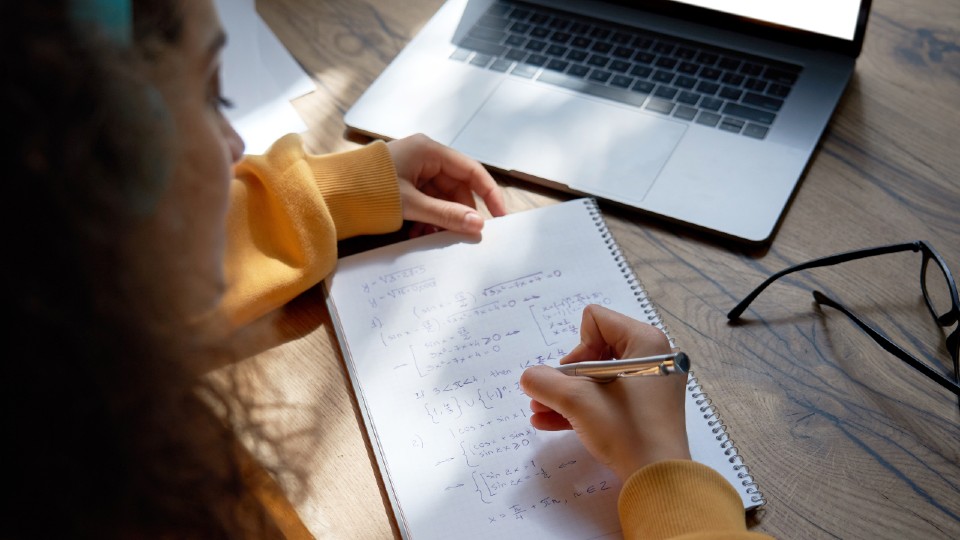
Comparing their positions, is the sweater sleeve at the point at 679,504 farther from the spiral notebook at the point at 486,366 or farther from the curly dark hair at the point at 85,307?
the curly dark hair at the point at 85,307

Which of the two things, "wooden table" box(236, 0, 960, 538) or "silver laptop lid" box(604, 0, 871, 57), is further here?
"silver laptop lid" box(604, 0, 871, 57)

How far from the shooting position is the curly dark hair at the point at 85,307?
0.40 meters

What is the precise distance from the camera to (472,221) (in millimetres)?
843

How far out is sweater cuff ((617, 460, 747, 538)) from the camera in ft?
2.04

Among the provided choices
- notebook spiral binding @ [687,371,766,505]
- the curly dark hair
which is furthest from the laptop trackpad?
the curly dark hair

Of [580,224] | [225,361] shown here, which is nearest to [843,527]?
[580,224]

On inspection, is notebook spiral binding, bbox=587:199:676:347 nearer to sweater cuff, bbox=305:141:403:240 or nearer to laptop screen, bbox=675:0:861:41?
sweater cuff, bbox=305:141:403:240

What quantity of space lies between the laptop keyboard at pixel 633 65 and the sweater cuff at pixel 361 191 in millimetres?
232

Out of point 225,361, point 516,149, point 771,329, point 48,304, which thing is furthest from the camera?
point 516,149

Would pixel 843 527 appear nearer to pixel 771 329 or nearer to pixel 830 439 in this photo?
pixel 830 439

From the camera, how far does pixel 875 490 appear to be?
0.67 meters

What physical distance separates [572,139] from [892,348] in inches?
15.1

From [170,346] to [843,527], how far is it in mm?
499

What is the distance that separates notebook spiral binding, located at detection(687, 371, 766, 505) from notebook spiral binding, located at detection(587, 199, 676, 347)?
5 cm
